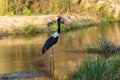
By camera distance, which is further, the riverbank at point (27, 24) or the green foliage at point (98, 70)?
the riverbank at point (27, 24)

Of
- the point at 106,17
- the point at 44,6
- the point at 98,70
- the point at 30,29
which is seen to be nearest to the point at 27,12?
the point at 44,6

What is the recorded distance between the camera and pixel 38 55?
17.4m

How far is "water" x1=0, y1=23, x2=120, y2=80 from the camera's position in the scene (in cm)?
1358

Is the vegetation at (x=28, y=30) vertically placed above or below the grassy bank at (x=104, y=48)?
below

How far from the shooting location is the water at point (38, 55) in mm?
13578

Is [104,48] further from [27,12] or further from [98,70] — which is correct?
[27,12]

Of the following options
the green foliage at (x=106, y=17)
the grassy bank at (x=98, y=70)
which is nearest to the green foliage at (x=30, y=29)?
the green foliage at (x=106, y=17)

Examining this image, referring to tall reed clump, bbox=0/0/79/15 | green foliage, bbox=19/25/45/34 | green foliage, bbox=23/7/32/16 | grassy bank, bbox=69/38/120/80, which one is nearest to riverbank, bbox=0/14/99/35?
green foliage, bbox=19/25/45/34

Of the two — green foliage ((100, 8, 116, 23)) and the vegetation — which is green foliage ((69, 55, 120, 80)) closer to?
the vegetation

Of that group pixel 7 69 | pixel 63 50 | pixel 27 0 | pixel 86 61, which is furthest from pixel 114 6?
pixel 86 61

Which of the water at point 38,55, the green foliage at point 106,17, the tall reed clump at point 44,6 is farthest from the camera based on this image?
the green foliage at point 106,17

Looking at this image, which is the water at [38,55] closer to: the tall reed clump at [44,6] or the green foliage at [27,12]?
the green foliage at [27,12]

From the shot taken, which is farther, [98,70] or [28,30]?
[28,30]

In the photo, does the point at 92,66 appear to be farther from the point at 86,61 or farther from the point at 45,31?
the point at 45,31
